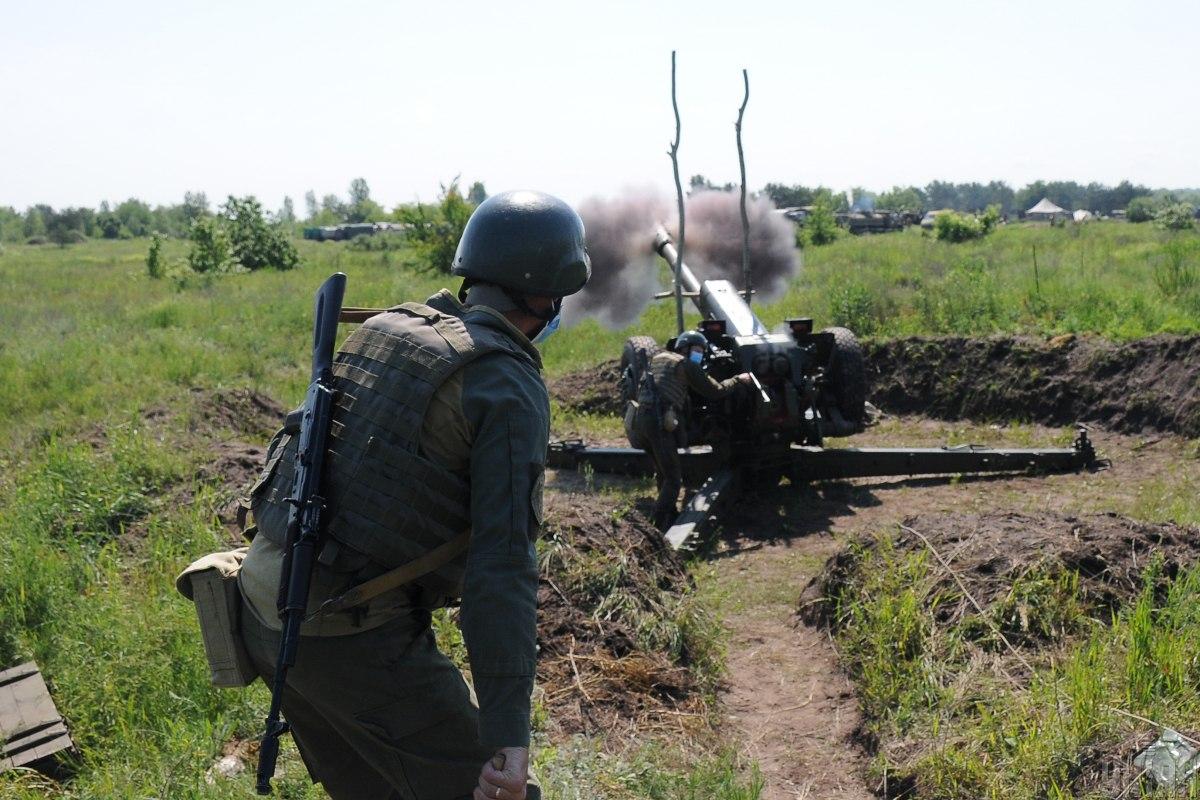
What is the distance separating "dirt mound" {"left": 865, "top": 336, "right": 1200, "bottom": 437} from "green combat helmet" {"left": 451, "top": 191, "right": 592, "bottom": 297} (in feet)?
28.6

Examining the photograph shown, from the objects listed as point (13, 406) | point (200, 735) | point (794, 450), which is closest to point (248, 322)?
point (13, 406)

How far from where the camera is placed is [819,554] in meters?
7.48

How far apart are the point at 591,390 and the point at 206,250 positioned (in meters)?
22.8

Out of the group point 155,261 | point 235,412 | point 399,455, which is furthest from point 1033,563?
point 155,261

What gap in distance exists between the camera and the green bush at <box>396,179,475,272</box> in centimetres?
2775

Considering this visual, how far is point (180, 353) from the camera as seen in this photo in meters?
13.4

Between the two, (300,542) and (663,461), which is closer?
(300,542)

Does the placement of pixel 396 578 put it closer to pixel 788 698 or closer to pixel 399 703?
pixel 399 703

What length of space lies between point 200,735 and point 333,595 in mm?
2096

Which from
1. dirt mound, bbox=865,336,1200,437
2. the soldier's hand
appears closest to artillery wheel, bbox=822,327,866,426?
dirt mound, bbox=865,336,1200,437

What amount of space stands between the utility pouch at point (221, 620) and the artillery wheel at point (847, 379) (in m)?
7.31

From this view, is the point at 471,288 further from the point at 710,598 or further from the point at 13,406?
the point at 13,406

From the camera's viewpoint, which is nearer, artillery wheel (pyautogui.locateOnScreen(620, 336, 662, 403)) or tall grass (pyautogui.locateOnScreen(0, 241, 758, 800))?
tall grass (pyautogui.locateOnScreen(0, 241, 758, 800))

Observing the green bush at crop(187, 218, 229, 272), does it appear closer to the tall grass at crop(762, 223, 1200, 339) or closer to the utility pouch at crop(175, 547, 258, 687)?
the tall grass at crop(762, 223, 1200, 339)
